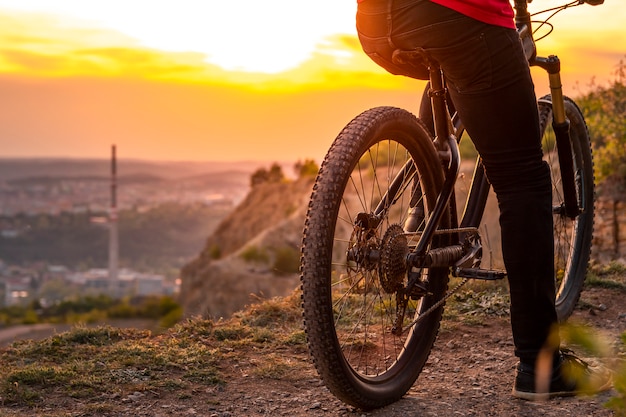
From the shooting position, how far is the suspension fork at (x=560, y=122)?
3.68 metres

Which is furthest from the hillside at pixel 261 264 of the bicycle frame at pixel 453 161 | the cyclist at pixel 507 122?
the cyclist at pixel 507 122

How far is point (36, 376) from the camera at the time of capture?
3.39 metres

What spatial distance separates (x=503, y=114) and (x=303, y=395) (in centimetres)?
127

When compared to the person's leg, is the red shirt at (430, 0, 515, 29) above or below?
above

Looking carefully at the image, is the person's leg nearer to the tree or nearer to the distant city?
the tree

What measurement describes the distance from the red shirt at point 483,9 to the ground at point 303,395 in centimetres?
135

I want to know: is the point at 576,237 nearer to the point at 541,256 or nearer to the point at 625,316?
the point at 625,316

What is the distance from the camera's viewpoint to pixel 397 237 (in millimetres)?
3111

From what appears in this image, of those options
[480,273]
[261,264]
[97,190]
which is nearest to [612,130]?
[480,273]

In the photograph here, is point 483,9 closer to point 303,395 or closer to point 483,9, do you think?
point 483,9

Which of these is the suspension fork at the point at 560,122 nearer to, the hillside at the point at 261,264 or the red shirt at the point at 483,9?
the red shirt at the point at 483,9

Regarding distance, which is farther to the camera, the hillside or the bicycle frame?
the hillside

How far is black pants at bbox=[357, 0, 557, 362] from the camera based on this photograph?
9.57 feet

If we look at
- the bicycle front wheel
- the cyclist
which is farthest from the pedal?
the bicycle front wheel
